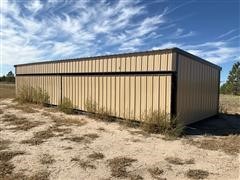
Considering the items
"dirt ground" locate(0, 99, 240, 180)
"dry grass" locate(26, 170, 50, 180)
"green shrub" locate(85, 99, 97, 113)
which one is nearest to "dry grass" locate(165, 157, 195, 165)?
"dirt ground" locate(0, 99, 240, 180)

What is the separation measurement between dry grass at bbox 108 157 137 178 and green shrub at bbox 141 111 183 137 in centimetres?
263

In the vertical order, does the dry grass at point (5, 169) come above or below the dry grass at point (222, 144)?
above

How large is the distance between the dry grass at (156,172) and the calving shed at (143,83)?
326 cm

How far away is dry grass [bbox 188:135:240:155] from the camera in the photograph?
6074mm

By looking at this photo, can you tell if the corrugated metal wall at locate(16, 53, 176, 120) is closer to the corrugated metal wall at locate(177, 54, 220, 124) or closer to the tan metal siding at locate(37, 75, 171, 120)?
the tan metal siding at locate(37, 75, 171, 120)

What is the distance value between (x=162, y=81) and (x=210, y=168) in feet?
11.9

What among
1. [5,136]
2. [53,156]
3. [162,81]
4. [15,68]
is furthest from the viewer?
[15,68]

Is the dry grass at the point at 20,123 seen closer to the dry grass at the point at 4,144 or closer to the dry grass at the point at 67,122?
the dry grass at the point at 67,122

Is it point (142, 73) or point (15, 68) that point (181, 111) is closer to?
point (142, 73)

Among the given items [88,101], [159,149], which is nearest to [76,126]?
[88,101]

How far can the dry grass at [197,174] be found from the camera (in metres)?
4.39

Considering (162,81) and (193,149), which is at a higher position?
(162,81)

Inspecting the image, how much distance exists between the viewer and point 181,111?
821cm

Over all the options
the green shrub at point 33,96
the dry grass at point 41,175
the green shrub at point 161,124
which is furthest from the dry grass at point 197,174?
the green shrub at point 33,96
